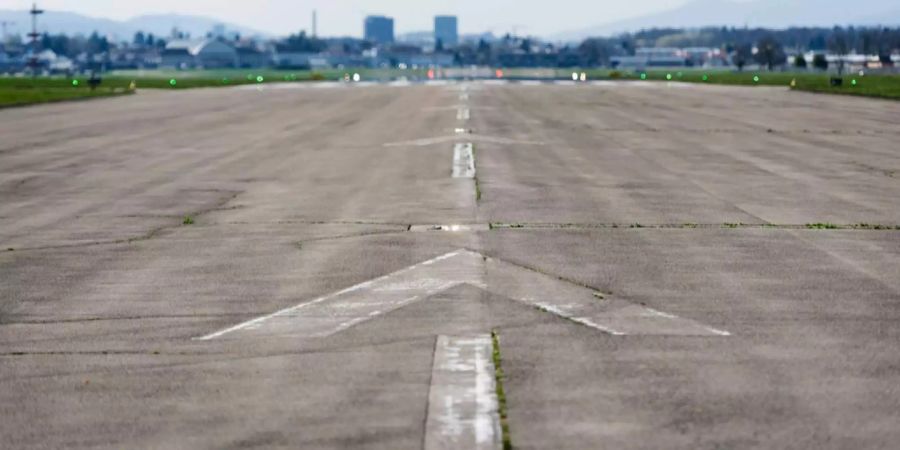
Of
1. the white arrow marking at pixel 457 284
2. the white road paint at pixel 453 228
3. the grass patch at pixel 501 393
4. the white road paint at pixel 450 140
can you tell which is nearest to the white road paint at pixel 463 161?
the white road paint at pixel 450 140

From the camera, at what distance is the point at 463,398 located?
360 inches

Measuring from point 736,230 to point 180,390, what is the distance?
967 centimetres

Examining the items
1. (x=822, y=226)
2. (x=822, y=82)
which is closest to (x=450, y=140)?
(x=822, y=226)

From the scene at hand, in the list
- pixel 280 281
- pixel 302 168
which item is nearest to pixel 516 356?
pixel 280 281

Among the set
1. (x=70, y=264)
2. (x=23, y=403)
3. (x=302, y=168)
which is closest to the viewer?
(x=23, y=403)

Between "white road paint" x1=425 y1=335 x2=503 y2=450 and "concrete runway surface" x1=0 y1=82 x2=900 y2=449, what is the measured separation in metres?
0.03

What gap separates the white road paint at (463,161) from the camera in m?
A: 26.0

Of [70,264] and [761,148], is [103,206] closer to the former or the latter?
[70,264]

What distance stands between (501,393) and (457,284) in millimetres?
4353

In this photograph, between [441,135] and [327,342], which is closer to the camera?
[327,342]

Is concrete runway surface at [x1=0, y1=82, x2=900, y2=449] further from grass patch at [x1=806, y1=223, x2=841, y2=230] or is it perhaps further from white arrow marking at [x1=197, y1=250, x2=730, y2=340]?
grass patch at [x1=806, y1=223, x2=841, y2=230]

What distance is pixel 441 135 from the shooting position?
38312 millimetres

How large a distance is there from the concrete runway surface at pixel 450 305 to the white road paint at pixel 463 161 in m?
0.15

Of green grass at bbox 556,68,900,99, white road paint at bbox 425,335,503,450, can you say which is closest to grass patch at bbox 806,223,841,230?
white road paint at bbox 425,335,503,450
